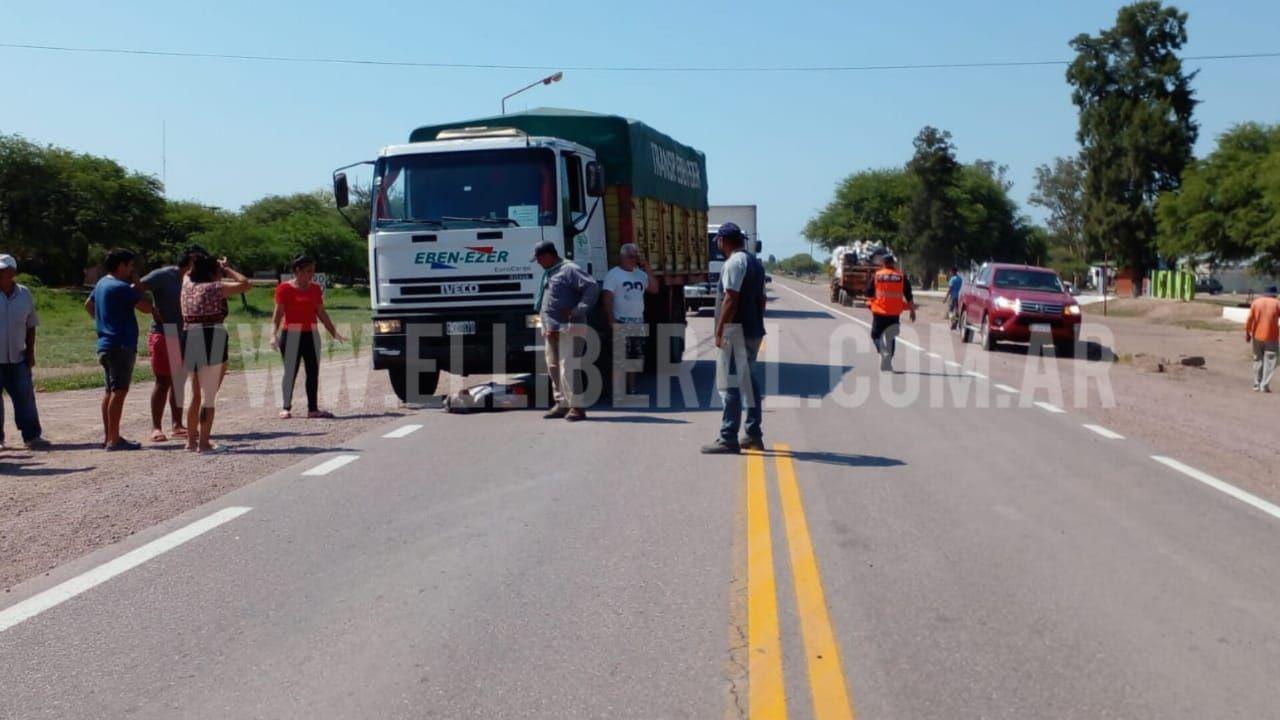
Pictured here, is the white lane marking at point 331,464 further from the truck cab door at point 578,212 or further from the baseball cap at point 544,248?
the truck cab door at point 578,212

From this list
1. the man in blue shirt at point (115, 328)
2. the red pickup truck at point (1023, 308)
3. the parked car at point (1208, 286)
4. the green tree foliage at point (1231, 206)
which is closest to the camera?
the man in blue shirt at point (115, 328)

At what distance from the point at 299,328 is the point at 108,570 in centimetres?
732

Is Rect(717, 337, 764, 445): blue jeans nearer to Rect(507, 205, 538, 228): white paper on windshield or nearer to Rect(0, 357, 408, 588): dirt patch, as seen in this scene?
Rect(0, 357, 408, 588): dirt patch

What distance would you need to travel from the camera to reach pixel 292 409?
14.7 m

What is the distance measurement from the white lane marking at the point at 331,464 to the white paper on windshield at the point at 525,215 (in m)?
4.03

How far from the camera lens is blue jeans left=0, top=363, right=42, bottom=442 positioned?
11281 mm

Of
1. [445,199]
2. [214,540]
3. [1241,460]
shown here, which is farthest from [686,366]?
[214,540]

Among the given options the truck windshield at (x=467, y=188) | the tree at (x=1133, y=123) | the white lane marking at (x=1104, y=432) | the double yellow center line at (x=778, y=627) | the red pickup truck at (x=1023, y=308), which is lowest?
the white lane marking at (x=1104, y=432)

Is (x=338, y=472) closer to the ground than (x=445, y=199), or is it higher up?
closer to the ground

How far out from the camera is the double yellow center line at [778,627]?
15.2 ft

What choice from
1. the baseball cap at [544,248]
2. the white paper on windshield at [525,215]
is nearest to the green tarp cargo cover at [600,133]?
the white paper on windshield at [525,215]

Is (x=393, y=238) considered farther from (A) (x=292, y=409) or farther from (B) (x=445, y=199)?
(A) (x=292, y=409)

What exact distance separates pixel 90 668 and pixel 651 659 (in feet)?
7.46

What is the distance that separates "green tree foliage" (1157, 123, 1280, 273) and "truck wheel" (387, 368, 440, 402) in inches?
1570
